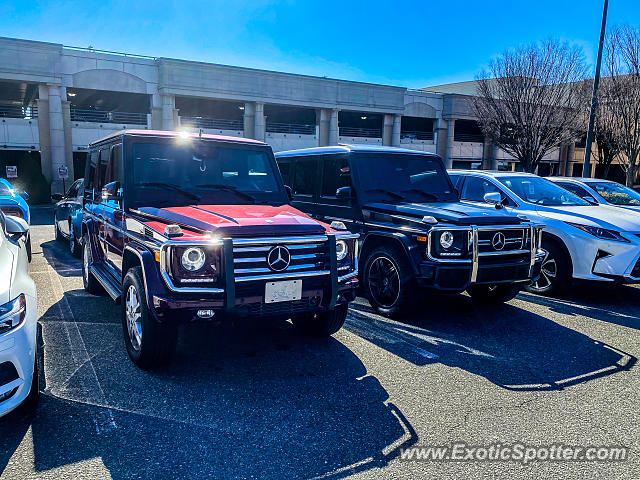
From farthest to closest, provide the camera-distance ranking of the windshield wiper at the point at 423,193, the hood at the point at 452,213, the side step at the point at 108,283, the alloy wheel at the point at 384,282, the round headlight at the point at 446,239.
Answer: the windshield wiper at the point at 423,193 → the alloy wheel at the point at 384,282 → the hood at the point at 452,213 → the round headlight at the point at 446,239 → the side step at the point at 108,283

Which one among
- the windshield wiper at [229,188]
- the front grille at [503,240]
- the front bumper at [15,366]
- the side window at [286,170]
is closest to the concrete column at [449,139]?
the side window at [286,170]

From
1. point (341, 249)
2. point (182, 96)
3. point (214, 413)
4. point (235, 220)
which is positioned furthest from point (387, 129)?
point (214, 413)

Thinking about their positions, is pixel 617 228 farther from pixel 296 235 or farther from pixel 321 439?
pixel 321 439

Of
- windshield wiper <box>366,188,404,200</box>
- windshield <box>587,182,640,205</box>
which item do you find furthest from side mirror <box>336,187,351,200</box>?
windshield <box>587,182,640,205</box>

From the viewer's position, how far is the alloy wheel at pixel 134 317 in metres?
4.25

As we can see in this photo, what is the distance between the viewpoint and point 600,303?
23.4 ft

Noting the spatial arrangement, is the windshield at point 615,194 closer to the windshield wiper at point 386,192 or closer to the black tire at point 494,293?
the black tire at point 494,293

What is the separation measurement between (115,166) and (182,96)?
26925 mm

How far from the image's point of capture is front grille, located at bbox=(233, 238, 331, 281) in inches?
155

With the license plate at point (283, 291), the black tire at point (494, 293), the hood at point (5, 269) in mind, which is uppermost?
the hood at point (5, 269)

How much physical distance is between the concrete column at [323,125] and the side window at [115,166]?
30.1 metres

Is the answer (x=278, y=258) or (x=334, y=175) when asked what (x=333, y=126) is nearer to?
(x=334, y=175)

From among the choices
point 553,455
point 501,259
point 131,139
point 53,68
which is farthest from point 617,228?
point 53,68

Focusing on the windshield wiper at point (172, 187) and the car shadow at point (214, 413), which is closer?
the car shadow at point (214, 413)
